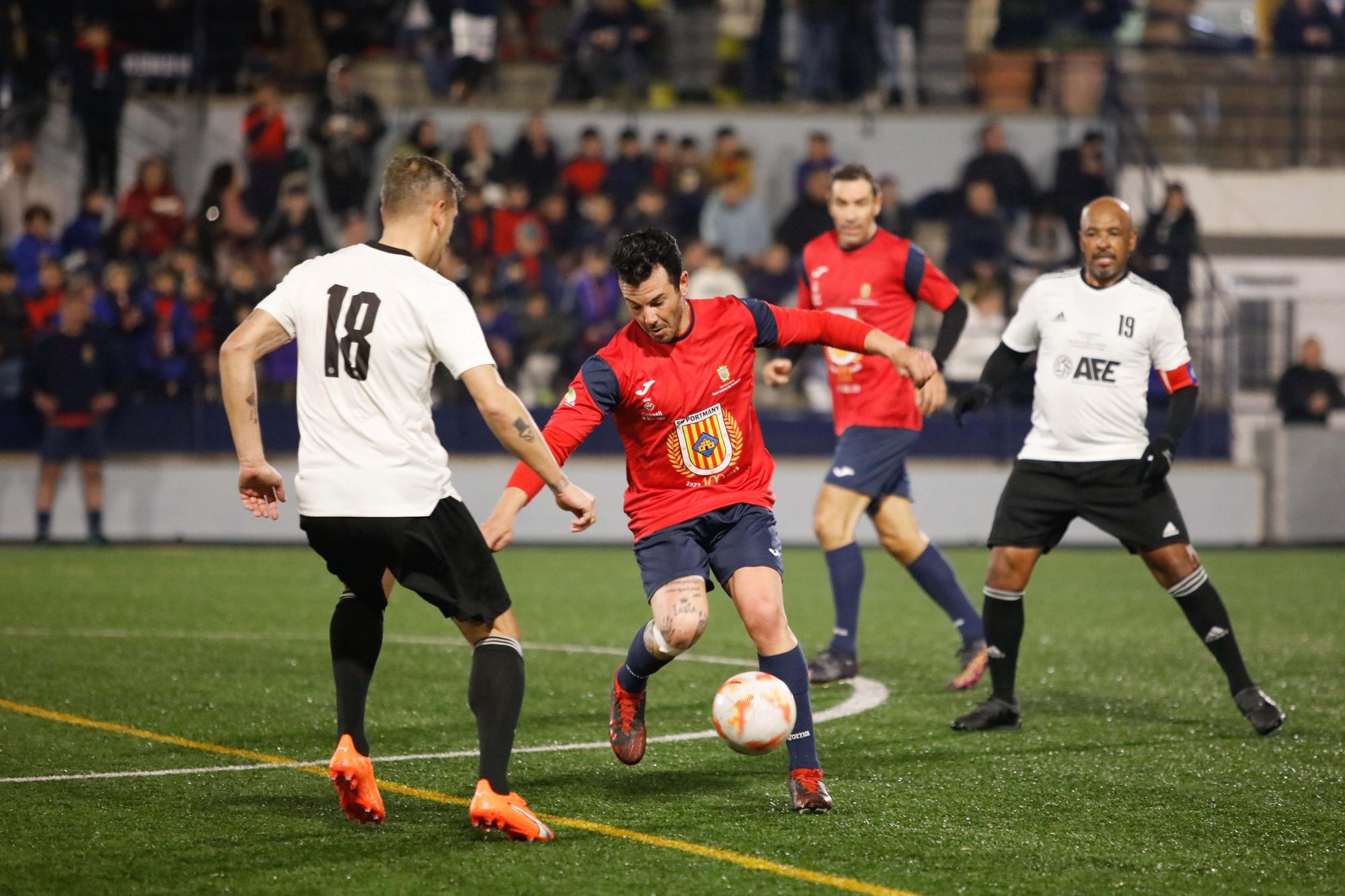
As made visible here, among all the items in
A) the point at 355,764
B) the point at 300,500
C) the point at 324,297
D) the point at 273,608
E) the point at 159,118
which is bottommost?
the point at 273,608

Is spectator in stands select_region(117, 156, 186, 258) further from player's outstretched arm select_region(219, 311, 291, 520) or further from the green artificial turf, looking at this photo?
player's outstretched arm select_region(219, 311, 291, 520)

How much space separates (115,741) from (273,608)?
15.9 ft

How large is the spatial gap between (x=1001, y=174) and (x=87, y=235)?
10191mm

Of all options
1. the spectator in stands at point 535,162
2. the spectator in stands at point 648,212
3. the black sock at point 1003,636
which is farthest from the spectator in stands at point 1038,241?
Answer: the black sock at point 1003,636

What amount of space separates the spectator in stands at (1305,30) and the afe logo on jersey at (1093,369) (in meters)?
17.3

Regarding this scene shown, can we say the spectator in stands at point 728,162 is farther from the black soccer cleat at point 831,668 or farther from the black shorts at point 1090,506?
the black shorts at point 1090,506

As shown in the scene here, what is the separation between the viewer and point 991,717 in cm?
723

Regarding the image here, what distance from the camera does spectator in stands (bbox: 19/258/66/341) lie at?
16828mm

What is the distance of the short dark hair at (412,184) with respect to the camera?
5207 millimetres

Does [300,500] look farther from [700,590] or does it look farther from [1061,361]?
[1061,361]

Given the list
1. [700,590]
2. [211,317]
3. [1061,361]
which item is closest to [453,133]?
[211,317]

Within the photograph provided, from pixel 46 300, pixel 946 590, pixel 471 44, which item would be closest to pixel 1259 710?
pixel 946 590

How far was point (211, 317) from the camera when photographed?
16953 mm

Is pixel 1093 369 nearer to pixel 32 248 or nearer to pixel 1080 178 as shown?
pixel 1080 178
